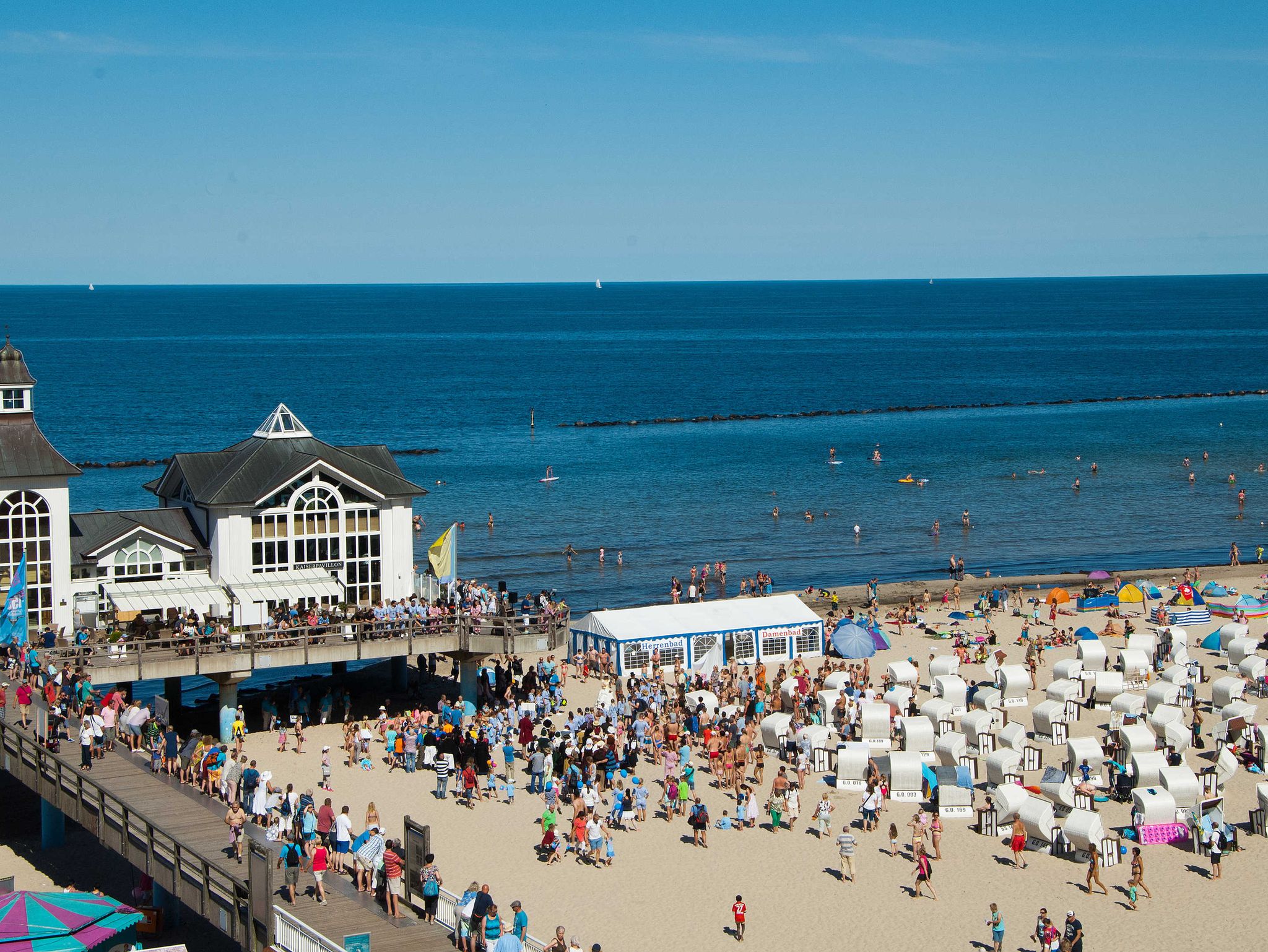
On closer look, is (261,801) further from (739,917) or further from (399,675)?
(399,675)

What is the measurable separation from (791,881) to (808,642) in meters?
15.6

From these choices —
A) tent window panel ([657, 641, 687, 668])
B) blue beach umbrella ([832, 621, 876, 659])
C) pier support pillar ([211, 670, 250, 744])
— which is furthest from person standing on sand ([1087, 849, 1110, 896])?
pier support pillar ([211, 670, 250, 744])

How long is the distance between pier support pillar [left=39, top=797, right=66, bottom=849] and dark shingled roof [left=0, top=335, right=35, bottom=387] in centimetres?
962

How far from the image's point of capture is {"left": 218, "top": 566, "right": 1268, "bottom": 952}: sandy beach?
75.0ft

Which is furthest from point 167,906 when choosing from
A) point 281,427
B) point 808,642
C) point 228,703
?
point 808,642

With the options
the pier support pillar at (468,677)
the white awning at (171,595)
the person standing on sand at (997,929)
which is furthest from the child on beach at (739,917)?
the white awning at (171,595)

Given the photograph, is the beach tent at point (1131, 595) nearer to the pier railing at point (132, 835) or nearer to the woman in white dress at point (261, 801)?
the woman in white dress at point (261, 801)

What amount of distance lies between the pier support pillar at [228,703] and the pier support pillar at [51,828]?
490cm

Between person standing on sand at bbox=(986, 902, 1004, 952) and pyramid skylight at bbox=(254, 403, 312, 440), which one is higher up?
pyramid skylight at bbox=(254, 403, 312, 440)

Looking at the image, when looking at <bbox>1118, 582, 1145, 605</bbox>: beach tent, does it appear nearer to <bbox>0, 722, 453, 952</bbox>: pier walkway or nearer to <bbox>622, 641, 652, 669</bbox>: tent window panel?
<bbox>622, 641, 652, 669</bbox>: tent window panel

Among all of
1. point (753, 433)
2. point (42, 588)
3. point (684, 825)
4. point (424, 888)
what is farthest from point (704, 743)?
point (753, 433)

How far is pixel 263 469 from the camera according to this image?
33.8 meters

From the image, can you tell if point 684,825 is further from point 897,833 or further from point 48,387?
point 48,387

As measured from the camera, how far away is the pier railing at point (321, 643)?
98.4 ft
